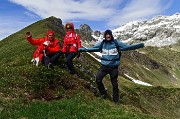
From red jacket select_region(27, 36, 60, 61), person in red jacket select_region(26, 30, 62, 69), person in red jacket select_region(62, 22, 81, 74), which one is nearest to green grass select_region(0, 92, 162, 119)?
person in red jacket select_region(62, 22, 81, 74)

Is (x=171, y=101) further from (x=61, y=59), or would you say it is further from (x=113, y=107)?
(x=113, y=107)

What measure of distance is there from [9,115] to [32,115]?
4.21ft

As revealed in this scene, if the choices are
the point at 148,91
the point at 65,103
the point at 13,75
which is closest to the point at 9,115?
the point at 65,103

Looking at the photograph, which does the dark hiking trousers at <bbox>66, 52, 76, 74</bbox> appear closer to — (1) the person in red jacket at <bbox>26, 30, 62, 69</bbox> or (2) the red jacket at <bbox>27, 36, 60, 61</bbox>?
(1) the person in red jacket at <bbox>26, 30, 62, 69</bbox>

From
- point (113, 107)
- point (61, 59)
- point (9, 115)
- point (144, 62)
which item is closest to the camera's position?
point (9, 115)

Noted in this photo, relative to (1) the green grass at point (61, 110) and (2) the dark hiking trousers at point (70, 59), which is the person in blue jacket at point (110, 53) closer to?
(1) the green grass at point (61, 110)

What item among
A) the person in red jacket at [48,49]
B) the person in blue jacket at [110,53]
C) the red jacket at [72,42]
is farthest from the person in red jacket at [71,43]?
the person in blue jacket at [110,53]

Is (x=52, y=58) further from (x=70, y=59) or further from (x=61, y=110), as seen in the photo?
(x=61, y=110)

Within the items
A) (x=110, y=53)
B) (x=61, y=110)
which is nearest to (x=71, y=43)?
(x=110, y=53)

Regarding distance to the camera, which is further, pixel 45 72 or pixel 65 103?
pixel 45 72

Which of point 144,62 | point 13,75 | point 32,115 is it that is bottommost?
point 144,62

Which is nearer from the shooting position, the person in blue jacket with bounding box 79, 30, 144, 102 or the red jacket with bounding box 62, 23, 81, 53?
the person in blue jacket with bounding box 79, 30, 144, 102

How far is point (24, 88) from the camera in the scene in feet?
76.1

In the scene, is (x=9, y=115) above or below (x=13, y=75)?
below
